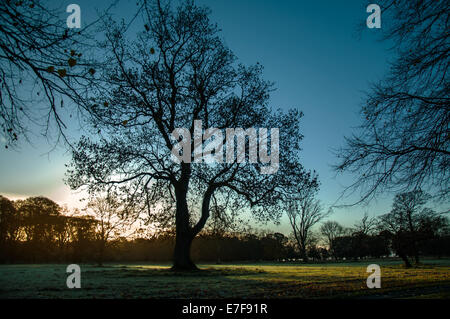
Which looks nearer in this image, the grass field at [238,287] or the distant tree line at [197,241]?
the grass field at [238,287]

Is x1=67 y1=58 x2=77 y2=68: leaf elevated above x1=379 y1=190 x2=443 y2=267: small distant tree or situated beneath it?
elevated above

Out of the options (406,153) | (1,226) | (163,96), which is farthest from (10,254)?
(406,153)

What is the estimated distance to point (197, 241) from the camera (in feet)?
254

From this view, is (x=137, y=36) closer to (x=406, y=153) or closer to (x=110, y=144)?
(x=110, y=144)

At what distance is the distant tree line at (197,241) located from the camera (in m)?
22.3

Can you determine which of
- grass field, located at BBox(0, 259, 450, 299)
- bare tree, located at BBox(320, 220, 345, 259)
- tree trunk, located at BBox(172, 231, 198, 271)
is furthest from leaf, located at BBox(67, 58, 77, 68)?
bare tree, located at BBox(320, 220, 345, 259)

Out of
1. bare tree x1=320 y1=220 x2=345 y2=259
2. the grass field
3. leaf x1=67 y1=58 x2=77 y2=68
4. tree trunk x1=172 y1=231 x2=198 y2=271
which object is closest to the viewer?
leaf x1=67 y1=58 x2=77 y2=68

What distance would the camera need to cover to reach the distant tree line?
22.3 meters

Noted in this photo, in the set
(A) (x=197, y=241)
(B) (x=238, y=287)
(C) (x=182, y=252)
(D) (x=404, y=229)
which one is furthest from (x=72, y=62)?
(A) (x=197, y=241)

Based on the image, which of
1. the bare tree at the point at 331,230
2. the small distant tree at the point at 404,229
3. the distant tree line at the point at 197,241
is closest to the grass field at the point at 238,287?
the distant tree line at the point at 197,241

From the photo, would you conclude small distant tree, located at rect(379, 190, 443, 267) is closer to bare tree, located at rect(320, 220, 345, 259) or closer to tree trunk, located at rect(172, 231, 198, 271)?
tree trunk, located at rect(172, 231, 198, 271)

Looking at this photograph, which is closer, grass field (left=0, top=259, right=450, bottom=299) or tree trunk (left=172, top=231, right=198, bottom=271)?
grass field (left=0, top=259, right=450, bottom=299)

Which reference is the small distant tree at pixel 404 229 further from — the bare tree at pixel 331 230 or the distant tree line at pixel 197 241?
the bare tree at pixel 331 230
